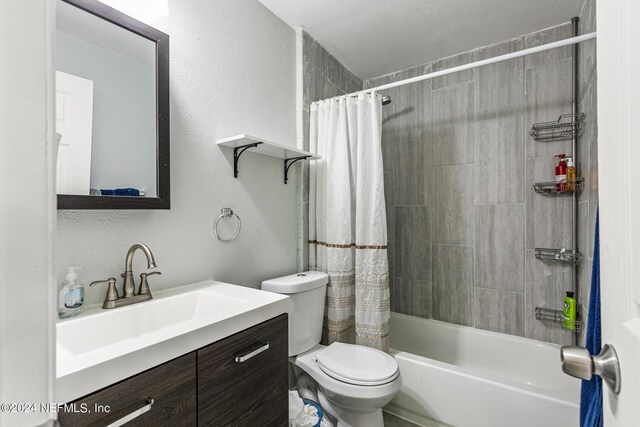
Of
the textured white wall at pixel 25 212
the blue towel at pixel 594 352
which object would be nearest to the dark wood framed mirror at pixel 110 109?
the textured white wall at pixel 25 212

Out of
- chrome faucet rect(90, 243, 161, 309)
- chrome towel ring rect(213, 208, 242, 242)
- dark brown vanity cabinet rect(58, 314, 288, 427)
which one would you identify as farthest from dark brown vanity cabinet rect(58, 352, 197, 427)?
chrome towel ring rect(213, 208, 242, 242)

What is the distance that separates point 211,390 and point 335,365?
0.77 metres

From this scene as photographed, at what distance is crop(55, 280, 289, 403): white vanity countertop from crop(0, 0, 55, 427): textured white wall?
0.52 m

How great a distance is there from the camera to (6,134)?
202 mm

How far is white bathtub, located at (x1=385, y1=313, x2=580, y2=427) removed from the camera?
4.66ft

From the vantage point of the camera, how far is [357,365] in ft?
4.86

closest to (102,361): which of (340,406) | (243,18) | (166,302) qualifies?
(166,302)

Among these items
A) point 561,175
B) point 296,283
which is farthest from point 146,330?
point 561,175

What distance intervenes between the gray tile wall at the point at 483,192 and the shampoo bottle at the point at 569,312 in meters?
0.06

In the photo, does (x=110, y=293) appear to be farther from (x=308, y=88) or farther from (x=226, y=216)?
(x=308, y=88)

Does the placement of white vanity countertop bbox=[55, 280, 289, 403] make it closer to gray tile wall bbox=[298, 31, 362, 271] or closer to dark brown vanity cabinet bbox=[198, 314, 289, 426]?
dark brown vanity cabinet bbox=[198, 314, 289, 426]

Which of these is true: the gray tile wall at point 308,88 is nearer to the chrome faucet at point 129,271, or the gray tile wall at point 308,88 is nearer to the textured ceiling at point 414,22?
the textured ceiling at point 414,22

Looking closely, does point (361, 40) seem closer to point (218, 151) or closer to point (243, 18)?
point (243, 18)

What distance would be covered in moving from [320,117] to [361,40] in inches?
26.1
